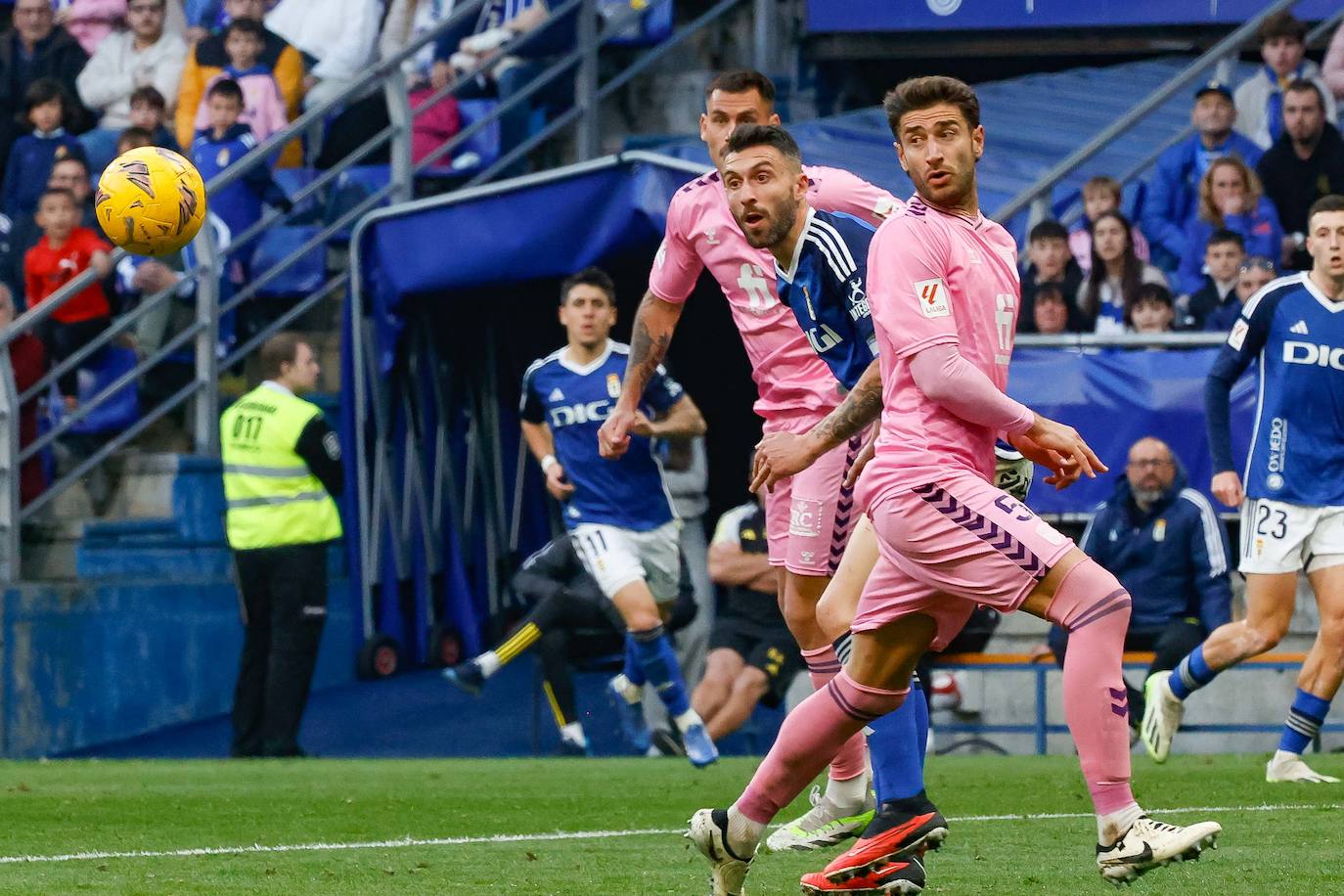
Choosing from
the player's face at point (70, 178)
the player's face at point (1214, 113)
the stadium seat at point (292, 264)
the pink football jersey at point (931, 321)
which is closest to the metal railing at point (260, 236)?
the stadium seat at point (292, 264)

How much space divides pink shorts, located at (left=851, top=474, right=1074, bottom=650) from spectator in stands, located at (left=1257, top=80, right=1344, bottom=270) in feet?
29.6

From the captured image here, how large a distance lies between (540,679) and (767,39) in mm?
6301

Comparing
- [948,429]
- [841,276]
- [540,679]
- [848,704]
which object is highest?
[841,276]

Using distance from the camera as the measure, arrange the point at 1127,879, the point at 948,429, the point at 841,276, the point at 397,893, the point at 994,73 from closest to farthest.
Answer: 1. the point at 1127,879
2. the point at 948,429
3. the point at 397,893
4. the point at 841,276
5. the point at 994,73

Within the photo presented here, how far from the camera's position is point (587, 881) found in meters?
6.08

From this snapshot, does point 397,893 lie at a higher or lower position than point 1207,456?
lower

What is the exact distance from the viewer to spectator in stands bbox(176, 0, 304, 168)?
16.5m

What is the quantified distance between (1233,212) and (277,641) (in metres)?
6.22

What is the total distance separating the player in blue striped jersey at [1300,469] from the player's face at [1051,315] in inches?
162

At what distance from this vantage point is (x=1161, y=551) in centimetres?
1193

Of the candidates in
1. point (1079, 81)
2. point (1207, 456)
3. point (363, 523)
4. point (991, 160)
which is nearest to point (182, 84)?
point (363, 523)

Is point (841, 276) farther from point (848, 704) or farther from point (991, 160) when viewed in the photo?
point (991, 160)

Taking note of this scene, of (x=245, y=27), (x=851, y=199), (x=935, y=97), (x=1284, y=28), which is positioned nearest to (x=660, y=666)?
(x=851, y=199)

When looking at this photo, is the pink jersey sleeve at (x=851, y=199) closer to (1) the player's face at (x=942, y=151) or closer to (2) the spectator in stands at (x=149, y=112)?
(1) the player's face at (x=942, y=151)
